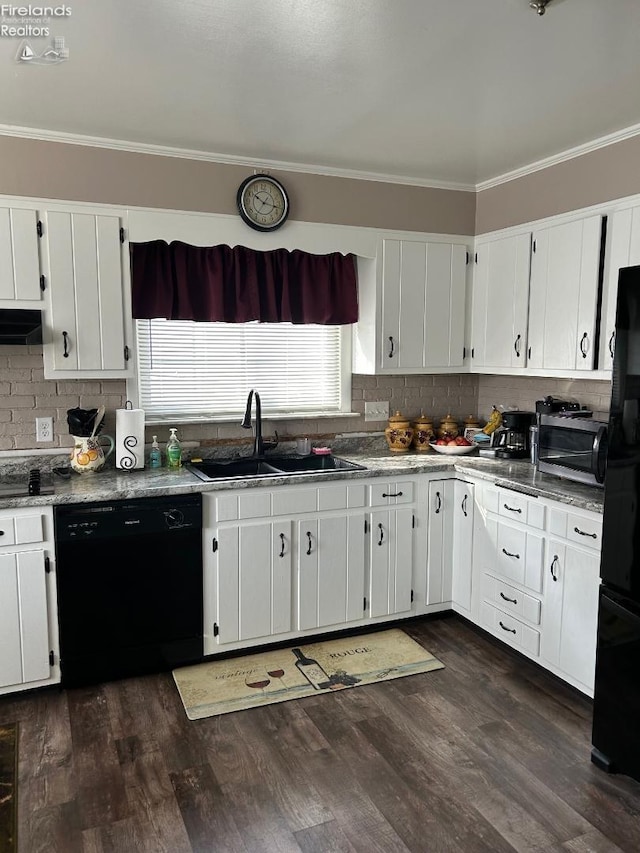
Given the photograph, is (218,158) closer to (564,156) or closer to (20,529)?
(564,156)

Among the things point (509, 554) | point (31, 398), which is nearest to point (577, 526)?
point (509, 554)

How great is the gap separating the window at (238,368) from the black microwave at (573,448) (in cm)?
132

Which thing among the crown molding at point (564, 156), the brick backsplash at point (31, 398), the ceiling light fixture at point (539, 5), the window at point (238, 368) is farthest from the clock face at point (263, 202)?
the ceiling light fixture at point (539, 5)

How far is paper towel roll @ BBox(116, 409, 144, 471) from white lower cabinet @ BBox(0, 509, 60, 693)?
561 mm

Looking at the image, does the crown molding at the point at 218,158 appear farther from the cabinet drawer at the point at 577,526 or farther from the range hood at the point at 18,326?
the cabinet drawer at the point at 577,526

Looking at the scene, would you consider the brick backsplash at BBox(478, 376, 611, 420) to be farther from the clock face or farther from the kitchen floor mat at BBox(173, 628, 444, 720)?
the clock face

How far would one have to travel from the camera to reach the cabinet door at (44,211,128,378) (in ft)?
10.5

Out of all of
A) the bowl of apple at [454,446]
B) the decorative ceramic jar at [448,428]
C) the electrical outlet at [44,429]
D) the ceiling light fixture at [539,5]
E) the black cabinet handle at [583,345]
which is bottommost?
the bowl of apple at [454,446]

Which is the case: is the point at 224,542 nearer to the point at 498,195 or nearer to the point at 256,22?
the point at 256,22

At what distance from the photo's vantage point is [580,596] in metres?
2.88

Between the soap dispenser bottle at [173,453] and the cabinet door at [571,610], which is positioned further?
the soap dispenser bottle at [173,453]

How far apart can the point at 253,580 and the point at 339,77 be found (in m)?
2.30

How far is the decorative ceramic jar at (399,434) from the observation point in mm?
4156

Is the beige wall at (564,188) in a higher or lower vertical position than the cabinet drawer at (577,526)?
higher
